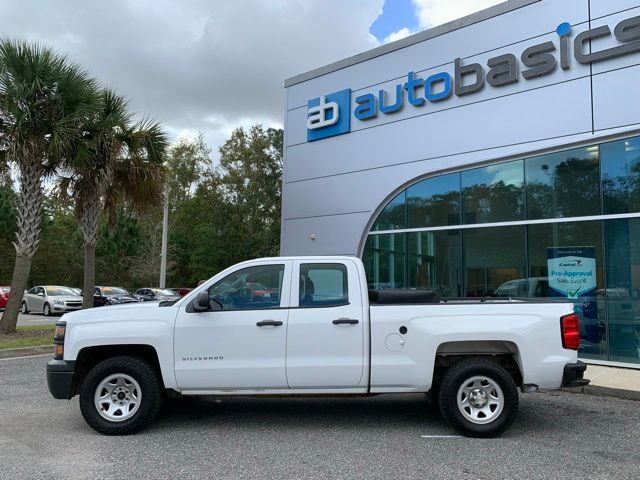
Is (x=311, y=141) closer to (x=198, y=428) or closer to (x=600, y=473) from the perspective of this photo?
(x=198, y=428)

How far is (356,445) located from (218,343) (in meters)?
1.73

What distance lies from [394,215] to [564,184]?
164 inches

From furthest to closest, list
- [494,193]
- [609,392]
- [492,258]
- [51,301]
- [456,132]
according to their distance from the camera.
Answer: [51,301]
[456,132]
[494,193]
[492,258]
[609,392]

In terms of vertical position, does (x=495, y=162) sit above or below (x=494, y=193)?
above

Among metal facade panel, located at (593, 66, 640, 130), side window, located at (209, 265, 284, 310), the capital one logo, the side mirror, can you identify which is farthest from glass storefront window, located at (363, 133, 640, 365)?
the side mirror

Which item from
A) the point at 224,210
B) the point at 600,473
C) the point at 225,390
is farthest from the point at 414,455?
the point at 224,210

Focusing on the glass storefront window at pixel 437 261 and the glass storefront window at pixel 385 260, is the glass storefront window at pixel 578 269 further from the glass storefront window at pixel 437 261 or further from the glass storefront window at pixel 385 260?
the glass storefront window at pixel 385 260

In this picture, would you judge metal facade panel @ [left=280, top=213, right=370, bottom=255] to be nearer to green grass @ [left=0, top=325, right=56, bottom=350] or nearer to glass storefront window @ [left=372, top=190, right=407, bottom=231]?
glass storefront window @ [left=372, top=190, right=407, bottom=231]

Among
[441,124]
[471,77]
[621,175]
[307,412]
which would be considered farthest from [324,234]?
[307,412]

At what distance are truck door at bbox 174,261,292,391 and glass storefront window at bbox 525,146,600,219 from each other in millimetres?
7577

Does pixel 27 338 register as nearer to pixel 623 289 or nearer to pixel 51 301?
pixel 51 301

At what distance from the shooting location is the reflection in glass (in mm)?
10156

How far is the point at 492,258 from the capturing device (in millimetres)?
A: 12078

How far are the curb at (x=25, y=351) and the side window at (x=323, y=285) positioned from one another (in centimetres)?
816
